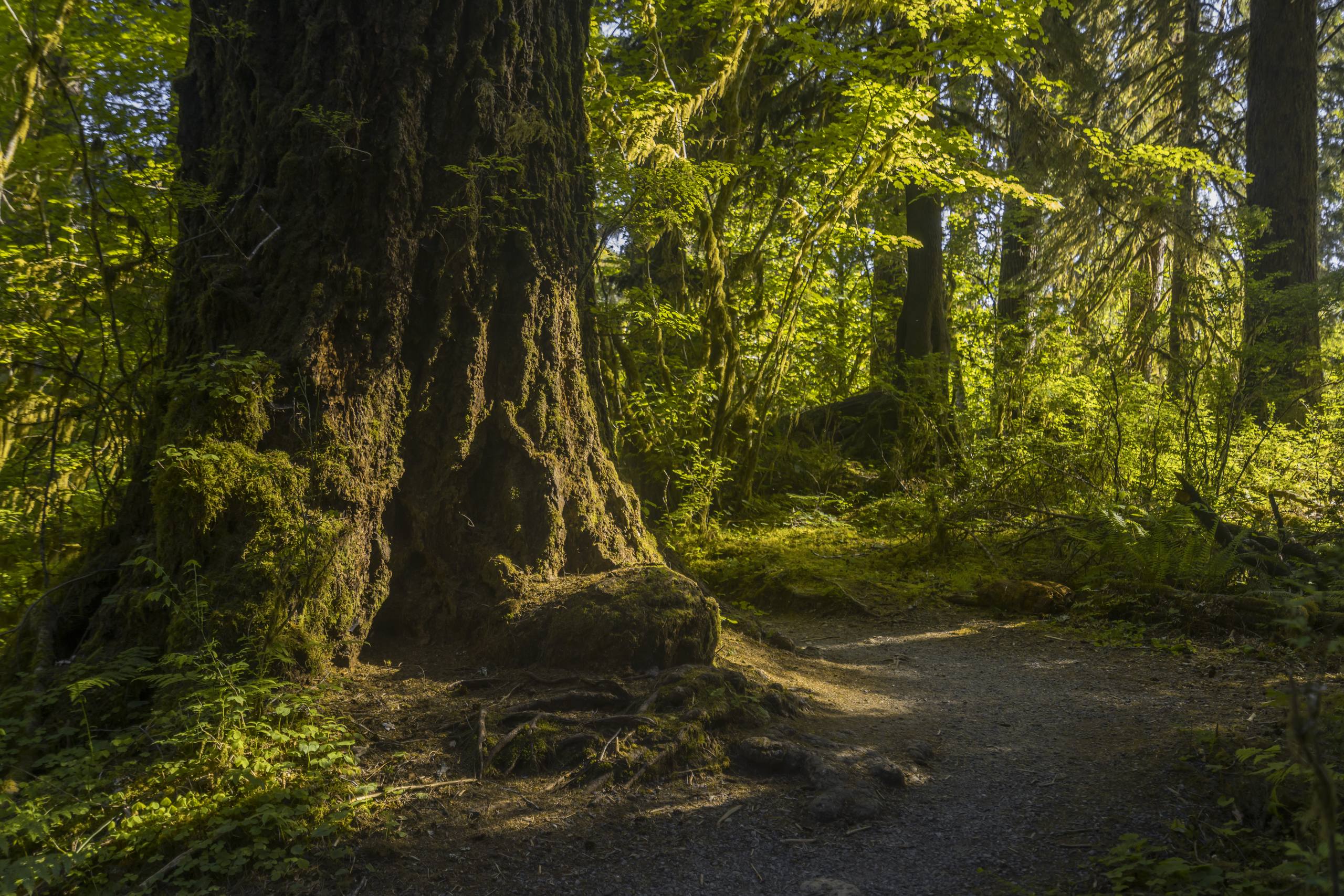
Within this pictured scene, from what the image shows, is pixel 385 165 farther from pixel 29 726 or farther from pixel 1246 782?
pixel 1246 782

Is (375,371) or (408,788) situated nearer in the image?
(408,788)

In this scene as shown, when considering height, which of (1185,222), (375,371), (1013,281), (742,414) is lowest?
(375,371)

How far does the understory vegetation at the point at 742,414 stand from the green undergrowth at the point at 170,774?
19 millimetres

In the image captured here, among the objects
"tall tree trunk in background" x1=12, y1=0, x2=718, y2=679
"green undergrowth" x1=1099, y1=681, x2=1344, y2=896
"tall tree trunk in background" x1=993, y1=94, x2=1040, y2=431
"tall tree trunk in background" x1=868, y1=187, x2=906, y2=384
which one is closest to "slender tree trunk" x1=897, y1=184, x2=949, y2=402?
"tall tree trunk in background" x1=868, y1=187, x2=906, y2=384

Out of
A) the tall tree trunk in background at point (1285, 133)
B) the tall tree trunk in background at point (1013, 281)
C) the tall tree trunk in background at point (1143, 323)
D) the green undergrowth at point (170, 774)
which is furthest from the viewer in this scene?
the tall tree trunk in background at point (1285, 133)

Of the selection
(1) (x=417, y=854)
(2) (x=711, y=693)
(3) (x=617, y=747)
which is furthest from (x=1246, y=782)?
(1) (x=417, y=854)

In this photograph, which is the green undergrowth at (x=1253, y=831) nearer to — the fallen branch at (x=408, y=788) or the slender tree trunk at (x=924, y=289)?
the fallen branch at (x=408, y=788)

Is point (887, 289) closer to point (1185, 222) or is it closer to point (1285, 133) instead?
point (1185, 222)

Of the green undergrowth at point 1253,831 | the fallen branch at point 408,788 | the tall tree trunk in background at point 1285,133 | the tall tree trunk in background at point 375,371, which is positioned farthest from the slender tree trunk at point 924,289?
the fallen branch at point 408,788

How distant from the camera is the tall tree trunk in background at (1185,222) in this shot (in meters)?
7.82

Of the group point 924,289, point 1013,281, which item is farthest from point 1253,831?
point 924,289

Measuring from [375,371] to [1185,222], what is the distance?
34.7ft

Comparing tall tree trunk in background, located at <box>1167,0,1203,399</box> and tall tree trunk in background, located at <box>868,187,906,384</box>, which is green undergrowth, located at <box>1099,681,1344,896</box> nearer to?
tall tree trunk in background, located at <box>1167,0,1203,399</box>

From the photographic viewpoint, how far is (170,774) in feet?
10.0
